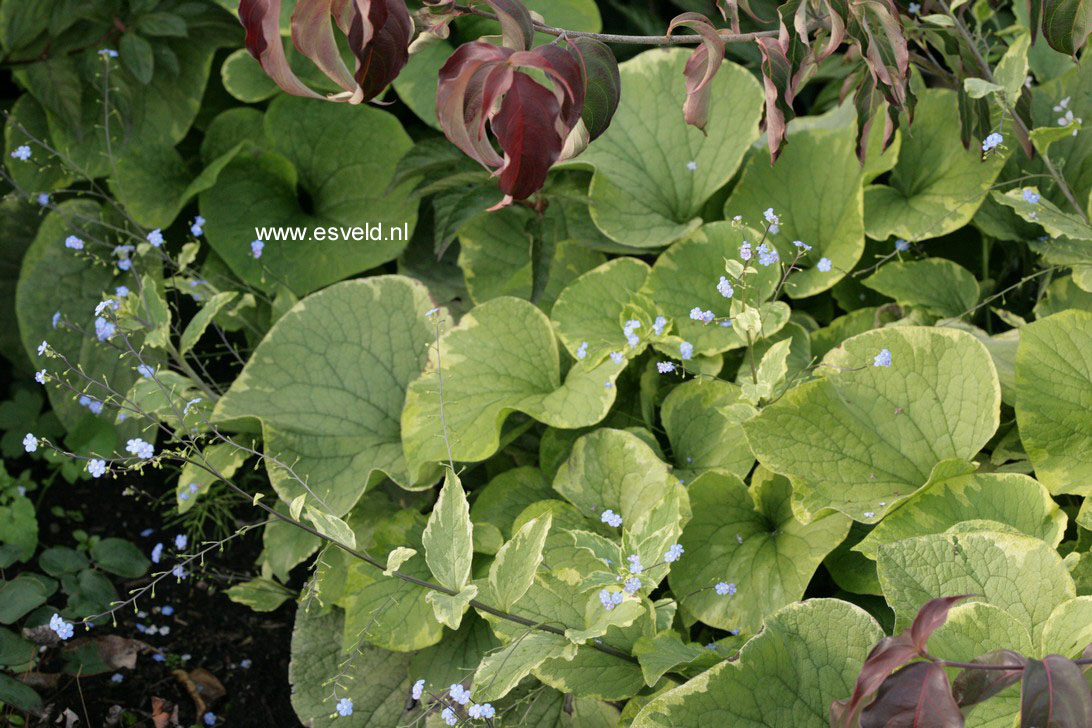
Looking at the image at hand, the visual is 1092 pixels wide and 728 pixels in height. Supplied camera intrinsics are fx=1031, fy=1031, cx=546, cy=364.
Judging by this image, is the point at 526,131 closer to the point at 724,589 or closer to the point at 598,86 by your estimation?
the point at 598,86

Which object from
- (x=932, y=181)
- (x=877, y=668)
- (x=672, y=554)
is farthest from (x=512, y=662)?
(x=932, y=181)

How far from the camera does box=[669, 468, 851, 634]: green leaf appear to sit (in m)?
1.27

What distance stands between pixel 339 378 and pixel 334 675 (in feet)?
1.44

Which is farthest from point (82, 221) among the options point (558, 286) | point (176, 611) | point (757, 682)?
point (757, 682)

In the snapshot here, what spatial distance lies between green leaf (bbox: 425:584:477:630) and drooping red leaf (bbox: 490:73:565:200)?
41cm

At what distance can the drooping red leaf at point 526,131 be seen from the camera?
80 cm

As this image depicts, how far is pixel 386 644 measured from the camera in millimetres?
1351

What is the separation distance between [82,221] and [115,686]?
2.92 ft

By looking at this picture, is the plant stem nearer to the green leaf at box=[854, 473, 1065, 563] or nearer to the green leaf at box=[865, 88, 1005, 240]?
the green leaf at box=[865, 88, 1005, 240]

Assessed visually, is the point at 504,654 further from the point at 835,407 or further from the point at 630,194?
the point at 630,194

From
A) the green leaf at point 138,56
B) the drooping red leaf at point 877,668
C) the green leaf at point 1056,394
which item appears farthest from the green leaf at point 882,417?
the green leaf at point 138,56

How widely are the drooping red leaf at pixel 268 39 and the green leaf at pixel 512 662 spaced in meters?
0.58

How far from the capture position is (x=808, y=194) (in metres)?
1.63

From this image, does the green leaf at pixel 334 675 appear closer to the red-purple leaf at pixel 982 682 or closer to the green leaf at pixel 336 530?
the green leaf at pixel 336 530
